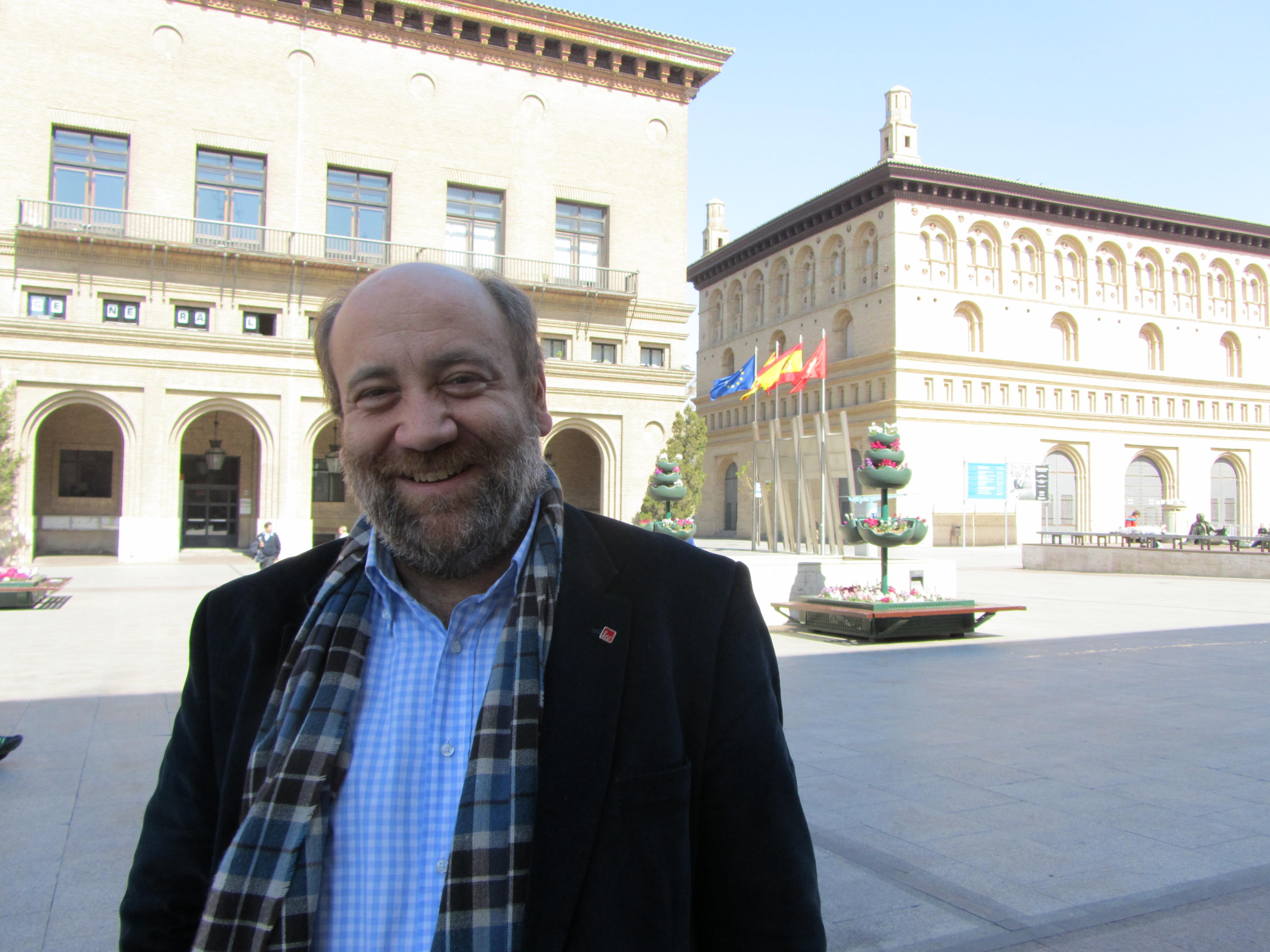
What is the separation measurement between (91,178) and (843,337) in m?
37.9

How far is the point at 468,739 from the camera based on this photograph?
173 cm

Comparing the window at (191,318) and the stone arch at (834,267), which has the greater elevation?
the stone arch at (834,267)

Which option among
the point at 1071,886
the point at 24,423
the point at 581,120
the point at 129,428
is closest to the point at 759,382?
the point at 581,120

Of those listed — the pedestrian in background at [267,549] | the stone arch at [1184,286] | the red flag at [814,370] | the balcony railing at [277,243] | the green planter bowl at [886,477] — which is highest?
the stone arch at [1184,286]

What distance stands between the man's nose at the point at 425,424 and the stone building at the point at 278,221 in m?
25.6

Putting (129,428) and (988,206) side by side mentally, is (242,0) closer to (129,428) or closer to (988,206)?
(129,428)

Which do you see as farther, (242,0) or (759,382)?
(759,382)

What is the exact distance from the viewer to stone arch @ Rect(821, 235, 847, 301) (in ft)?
172

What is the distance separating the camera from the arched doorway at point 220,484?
33031 mm

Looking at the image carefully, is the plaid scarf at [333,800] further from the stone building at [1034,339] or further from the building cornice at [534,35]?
the stone building at [1034,339]

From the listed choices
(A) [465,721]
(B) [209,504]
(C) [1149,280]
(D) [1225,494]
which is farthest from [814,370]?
(D) [1225,494]

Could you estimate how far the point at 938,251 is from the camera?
1928 inches

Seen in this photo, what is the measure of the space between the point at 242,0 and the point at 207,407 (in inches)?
512

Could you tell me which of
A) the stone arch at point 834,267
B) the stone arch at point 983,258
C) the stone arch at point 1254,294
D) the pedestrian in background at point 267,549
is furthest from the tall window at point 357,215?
the stone arch at point 1254,294
